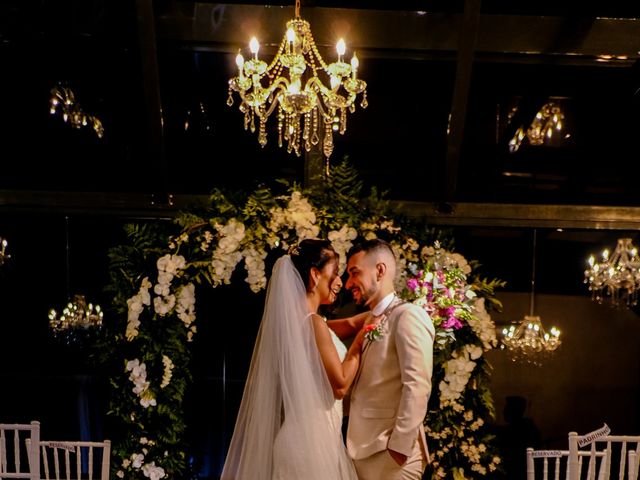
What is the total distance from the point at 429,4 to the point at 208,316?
2871mm

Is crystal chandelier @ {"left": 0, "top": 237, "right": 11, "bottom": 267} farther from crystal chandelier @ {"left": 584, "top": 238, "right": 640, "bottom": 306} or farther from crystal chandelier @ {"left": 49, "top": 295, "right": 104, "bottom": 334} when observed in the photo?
crystal chandelier @ {"left": 584, "top": 238, "right": 640, "bottom": 306}

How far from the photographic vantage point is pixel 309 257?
A: 3.94 metres

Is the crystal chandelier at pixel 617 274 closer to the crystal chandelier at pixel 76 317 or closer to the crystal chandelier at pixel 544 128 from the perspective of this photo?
the crystal chandelier at pixel 544 128

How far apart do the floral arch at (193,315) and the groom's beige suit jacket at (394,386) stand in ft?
2.14

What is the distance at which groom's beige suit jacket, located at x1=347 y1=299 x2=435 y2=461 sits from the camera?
3.61 metres

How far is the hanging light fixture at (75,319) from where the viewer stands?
5.77 metres

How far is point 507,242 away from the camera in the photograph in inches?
233

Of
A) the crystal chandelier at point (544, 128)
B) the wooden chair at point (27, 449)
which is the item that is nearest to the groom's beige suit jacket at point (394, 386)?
the wooden chair at point (27, 449)

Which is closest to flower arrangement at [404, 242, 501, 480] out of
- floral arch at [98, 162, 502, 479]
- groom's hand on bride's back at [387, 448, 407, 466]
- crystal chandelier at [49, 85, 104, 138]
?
floral arch at [98, 162, 502, 479]

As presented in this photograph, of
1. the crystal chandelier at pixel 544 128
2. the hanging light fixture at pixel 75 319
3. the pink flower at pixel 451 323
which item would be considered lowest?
the hanging light fixture at pixel 75 319

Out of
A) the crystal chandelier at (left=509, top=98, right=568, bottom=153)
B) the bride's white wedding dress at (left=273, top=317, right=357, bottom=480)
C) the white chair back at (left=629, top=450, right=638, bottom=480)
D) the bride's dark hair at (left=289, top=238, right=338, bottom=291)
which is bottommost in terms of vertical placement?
the white chair back at (left=629, top=450, right=638, bottom=480)

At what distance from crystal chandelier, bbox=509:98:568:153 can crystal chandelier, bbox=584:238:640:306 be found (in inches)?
40.7

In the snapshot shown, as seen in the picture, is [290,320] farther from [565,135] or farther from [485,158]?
[565,135]

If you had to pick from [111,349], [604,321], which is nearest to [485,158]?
[604,321]
